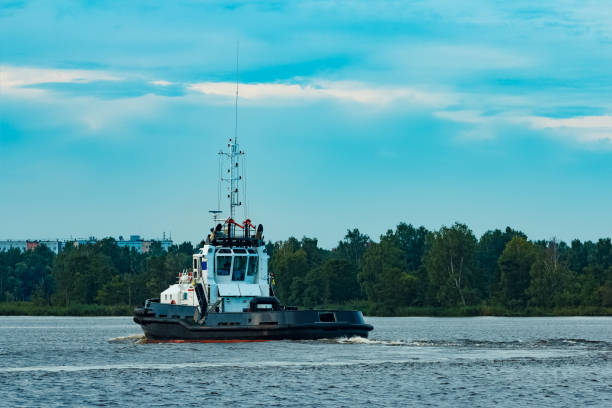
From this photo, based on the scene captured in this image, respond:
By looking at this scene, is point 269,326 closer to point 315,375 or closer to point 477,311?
point 315,375

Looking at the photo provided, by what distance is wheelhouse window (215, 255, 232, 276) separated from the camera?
6241 cm

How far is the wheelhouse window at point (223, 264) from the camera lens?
62406 mm

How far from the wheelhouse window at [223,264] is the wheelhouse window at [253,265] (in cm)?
133

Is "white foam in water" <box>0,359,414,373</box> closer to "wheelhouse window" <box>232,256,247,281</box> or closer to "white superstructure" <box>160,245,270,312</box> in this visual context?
"white superstructure" <box>160,245,270,312</box>

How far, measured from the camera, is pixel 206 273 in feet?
203

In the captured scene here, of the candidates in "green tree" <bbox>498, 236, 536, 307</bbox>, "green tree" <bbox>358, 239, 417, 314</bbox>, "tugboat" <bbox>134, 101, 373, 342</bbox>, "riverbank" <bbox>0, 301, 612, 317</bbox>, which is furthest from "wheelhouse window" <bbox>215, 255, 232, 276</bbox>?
"green tree" <bbox>358, 239, 417, 314</bbox>

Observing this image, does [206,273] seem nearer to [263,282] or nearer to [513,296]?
[263,282]

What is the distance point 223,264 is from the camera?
62531 mm

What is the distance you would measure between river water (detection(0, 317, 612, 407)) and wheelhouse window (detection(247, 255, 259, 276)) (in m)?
6.27

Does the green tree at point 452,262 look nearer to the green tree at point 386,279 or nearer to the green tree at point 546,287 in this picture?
the green tree at point 386,279

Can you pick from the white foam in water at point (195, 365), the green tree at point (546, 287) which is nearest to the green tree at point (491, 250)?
the green tree at point (546, 287)

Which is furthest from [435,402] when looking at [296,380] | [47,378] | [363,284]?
[363,284]

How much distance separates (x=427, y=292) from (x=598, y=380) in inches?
4536

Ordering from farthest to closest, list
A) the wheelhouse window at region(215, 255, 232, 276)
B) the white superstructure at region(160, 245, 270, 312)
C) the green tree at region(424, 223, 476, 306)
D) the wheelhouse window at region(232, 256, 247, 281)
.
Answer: the green tree at region(424, 223, 476, 306) < the wheelhouse window at region(232, 256, 247, 281) < the wheelhouse window at region(215, 255, 232, 276) < the white superstructure at region(160, 245, 270, 312)
